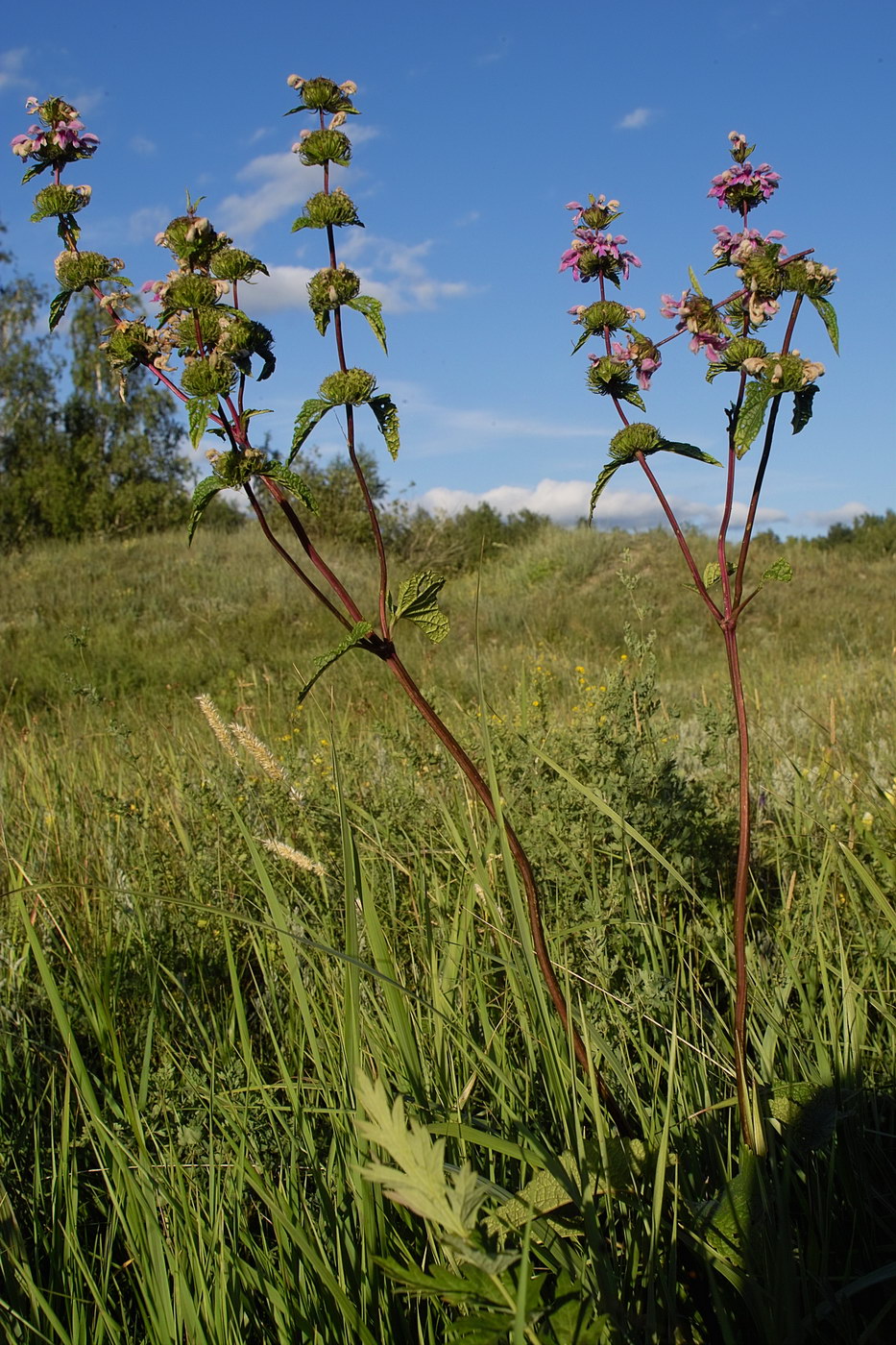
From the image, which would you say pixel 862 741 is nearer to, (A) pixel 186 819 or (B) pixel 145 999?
(A) pixel 186 819

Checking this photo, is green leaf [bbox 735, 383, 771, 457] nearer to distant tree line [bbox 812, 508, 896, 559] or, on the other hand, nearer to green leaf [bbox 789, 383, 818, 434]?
green leaf [bbox 789, 383, 818, 434]

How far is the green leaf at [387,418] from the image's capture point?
4.00 ft

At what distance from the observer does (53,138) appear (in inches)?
50.8

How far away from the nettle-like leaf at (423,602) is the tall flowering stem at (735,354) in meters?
0.29

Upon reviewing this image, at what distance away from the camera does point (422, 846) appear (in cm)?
227

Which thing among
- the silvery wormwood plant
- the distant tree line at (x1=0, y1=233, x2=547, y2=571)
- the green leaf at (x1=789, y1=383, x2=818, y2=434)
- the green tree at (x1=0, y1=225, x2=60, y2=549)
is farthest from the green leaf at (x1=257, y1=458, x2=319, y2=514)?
the green tree at (x1=0, y1=225, x2=60, y2=549)

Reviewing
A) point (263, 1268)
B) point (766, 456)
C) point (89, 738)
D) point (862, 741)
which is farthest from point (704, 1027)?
point (89, 738)

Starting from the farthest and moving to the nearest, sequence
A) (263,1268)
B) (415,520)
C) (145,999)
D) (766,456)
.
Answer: (415,520) < (145,999) < (766,456) < (263,1268)

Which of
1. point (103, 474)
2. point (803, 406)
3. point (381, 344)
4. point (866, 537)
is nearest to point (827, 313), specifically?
point (803, 406)

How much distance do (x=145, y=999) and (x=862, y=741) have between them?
2.76 metres

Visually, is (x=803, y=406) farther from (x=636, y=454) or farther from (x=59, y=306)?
(x=59, y=306)

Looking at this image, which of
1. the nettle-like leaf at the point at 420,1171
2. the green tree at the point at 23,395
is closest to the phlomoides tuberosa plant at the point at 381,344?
the nettle-like leaf at the point at 420,1171

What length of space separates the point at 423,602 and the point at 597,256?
62cm

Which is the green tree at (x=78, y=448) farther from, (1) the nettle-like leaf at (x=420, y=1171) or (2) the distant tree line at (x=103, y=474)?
(1) the nettle-like leaf at (x=420, y=1171)
